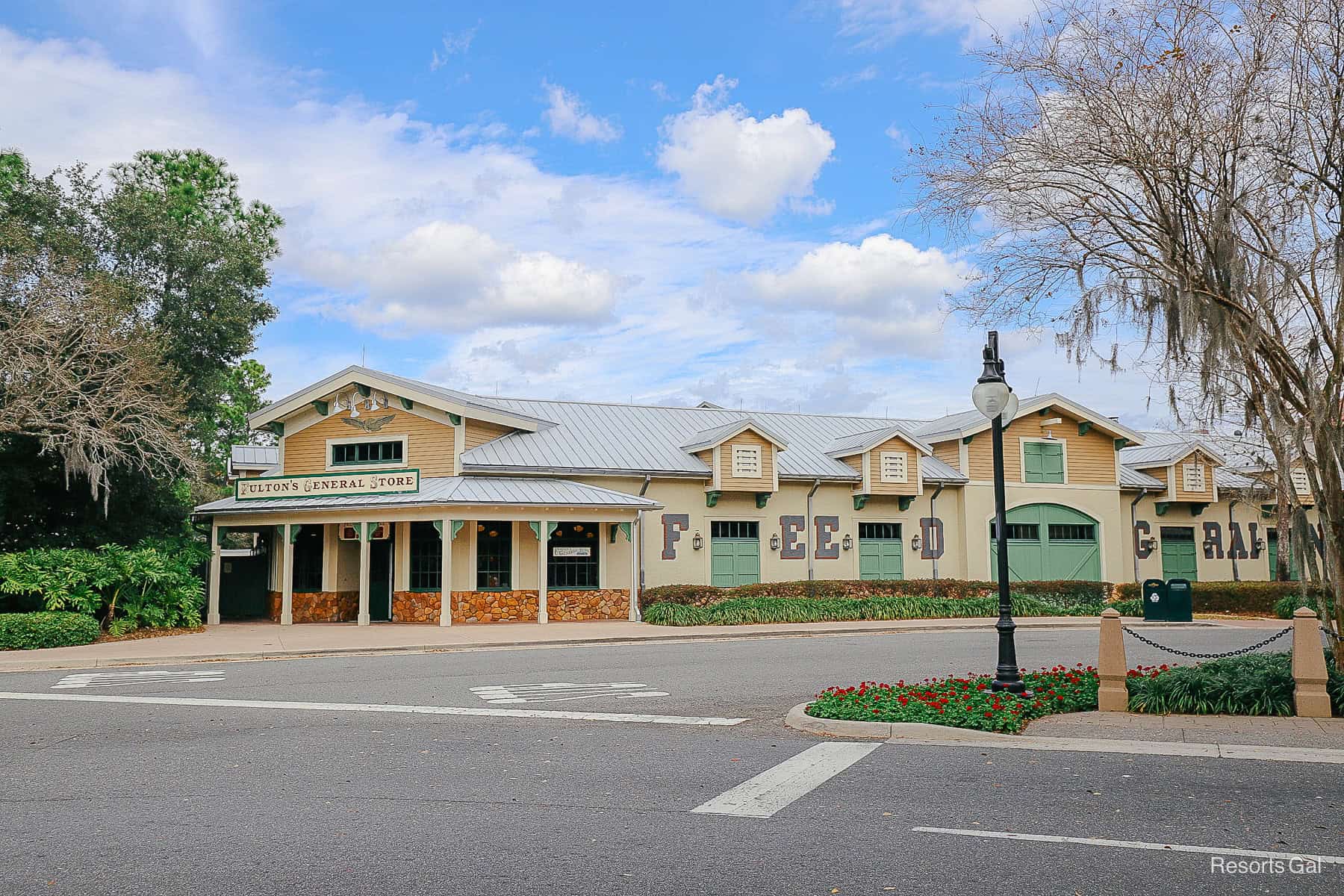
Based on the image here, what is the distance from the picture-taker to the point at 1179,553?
32.0 m

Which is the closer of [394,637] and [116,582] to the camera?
[394,637]

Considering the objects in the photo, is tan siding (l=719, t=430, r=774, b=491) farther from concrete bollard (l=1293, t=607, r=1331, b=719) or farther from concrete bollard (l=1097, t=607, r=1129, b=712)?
concrete bollard (l=1293, t=607, r=1331, b=719)

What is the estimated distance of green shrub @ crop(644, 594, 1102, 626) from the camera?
2350 cm

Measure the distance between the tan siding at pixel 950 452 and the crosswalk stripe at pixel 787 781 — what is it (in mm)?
22331

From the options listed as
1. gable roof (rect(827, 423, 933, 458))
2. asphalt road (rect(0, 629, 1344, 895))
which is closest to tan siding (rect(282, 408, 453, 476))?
gable roof (rect(827, 423, 933, 458))

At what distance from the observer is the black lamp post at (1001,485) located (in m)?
10.8

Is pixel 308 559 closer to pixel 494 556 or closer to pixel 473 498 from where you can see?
pixel 494 556

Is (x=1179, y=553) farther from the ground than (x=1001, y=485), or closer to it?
closer to it

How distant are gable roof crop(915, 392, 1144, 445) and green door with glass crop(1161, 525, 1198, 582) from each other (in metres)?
3.40

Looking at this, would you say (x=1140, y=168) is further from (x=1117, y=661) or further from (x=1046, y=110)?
(x=1117, y=661)

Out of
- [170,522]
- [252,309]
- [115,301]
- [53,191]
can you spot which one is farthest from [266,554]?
[53,191]

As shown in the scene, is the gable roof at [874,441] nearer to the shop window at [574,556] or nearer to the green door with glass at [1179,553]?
the shop window at [574,556]

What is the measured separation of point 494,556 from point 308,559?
5057mm

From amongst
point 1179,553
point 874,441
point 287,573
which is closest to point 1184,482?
point 1179,553
